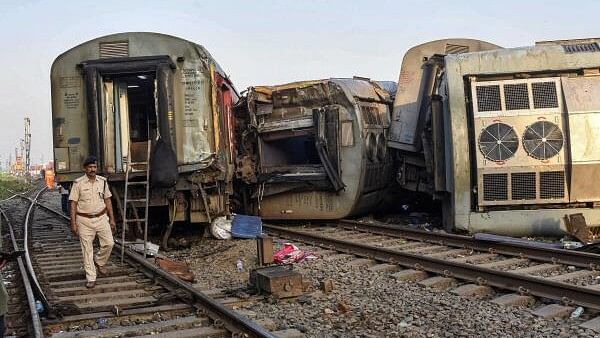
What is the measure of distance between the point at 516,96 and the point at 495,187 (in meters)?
1.57

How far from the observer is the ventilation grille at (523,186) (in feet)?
32.4

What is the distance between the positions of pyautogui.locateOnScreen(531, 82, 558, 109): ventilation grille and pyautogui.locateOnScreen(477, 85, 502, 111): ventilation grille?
0.57 m

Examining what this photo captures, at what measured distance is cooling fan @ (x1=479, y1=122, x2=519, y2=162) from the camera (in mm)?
9992

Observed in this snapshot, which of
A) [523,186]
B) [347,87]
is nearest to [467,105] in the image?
[523,186]

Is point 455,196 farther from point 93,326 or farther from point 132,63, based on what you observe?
point 93,326

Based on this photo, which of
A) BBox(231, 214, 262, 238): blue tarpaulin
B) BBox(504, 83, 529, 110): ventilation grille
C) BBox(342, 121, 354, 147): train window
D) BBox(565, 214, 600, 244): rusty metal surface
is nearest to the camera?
BBox(565, 214, 600, 244): rusty metal surface

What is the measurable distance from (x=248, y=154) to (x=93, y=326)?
803 centimetres

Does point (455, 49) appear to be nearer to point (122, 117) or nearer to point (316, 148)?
point (316, 148)

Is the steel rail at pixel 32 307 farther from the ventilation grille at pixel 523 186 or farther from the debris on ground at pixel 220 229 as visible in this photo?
the ventilation grille at pixel 523 186

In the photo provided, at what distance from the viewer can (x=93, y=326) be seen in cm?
527

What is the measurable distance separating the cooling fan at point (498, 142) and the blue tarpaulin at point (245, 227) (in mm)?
4129

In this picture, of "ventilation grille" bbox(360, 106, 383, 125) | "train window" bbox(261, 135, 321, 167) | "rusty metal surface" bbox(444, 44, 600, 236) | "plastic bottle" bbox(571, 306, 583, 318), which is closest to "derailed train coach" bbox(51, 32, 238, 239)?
"train window" bbox(261, 135, 321, 167)

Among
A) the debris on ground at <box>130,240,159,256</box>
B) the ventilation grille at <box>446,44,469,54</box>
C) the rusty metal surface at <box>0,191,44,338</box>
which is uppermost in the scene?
the ventilation grille at <box>446,44,469,54</box>

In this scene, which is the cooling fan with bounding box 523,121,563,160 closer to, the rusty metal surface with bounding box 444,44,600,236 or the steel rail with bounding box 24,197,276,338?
the rusty metal surface with bounding box 444,44,600,236
